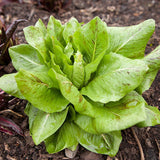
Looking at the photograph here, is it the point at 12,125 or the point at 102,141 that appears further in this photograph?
the point at 12,125

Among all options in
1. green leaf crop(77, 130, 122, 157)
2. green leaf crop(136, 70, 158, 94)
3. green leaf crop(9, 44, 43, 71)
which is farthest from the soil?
green leaf crop(136, 70, 158, 94)

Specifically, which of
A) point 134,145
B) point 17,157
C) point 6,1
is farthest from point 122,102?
point 6,1

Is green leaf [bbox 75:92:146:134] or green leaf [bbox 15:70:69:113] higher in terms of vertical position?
green leaf [bbox 15:70:69:113]

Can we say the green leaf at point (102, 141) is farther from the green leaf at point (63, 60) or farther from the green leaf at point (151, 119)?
the green leaf at point (63, 60)

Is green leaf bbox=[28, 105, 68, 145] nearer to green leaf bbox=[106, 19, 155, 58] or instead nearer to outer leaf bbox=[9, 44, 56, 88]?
outer leaf bbox=[9, 44, 56, 88]

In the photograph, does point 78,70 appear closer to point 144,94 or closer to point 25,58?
point 25,58

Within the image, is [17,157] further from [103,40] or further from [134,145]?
[103,40]

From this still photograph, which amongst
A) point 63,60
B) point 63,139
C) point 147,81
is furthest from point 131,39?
point 63,139
